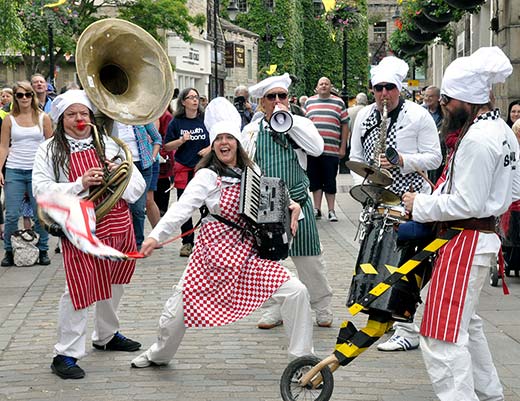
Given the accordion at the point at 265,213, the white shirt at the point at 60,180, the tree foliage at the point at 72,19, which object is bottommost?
the accordion at the point at 265,213

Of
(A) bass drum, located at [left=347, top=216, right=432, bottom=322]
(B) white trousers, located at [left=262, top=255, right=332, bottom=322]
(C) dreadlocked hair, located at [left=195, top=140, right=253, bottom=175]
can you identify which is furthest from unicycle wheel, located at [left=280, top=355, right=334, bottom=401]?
(B) white trousers, located at [left=262, top=255, right=332, bottom=322]

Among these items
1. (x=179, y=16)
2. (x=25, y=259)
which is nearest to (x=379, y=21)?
(x=179, y=16)

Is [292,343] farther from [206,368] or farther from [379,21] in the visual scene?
[379,21]

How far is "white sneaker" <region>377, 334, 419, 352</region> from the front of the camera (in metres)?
6.86

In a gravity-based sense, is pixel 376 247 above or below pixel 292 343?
above

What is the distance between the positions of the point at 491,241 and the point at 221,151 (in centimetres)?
195

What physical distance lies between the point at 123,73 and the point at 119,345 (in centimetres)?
185

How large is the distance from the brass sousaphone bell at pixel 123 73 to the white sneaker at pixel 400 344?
7.03 ft

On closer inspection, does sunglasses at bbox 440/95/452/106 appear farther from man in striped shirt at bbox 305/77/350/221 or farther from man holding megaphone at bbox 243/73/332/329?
man in striped shirt at bbox 305/77/350/221

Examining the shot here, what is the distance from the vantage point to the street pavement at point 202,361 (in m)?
5.89

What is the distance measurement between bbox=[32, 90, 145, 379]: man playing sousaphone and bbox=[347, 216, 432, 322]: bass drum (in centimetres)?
180

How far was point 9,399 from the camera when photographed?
578 cm

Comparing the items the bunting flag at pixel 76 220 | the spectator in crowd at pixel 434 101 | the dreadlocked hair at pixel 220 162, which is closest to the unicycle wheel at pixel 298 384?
the bunting flag at pixel 76 220

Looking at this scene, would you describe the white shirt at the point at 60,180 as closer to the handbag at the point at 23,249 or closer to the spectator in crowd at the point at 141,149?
the spectator in crowd at the point at 141,149
